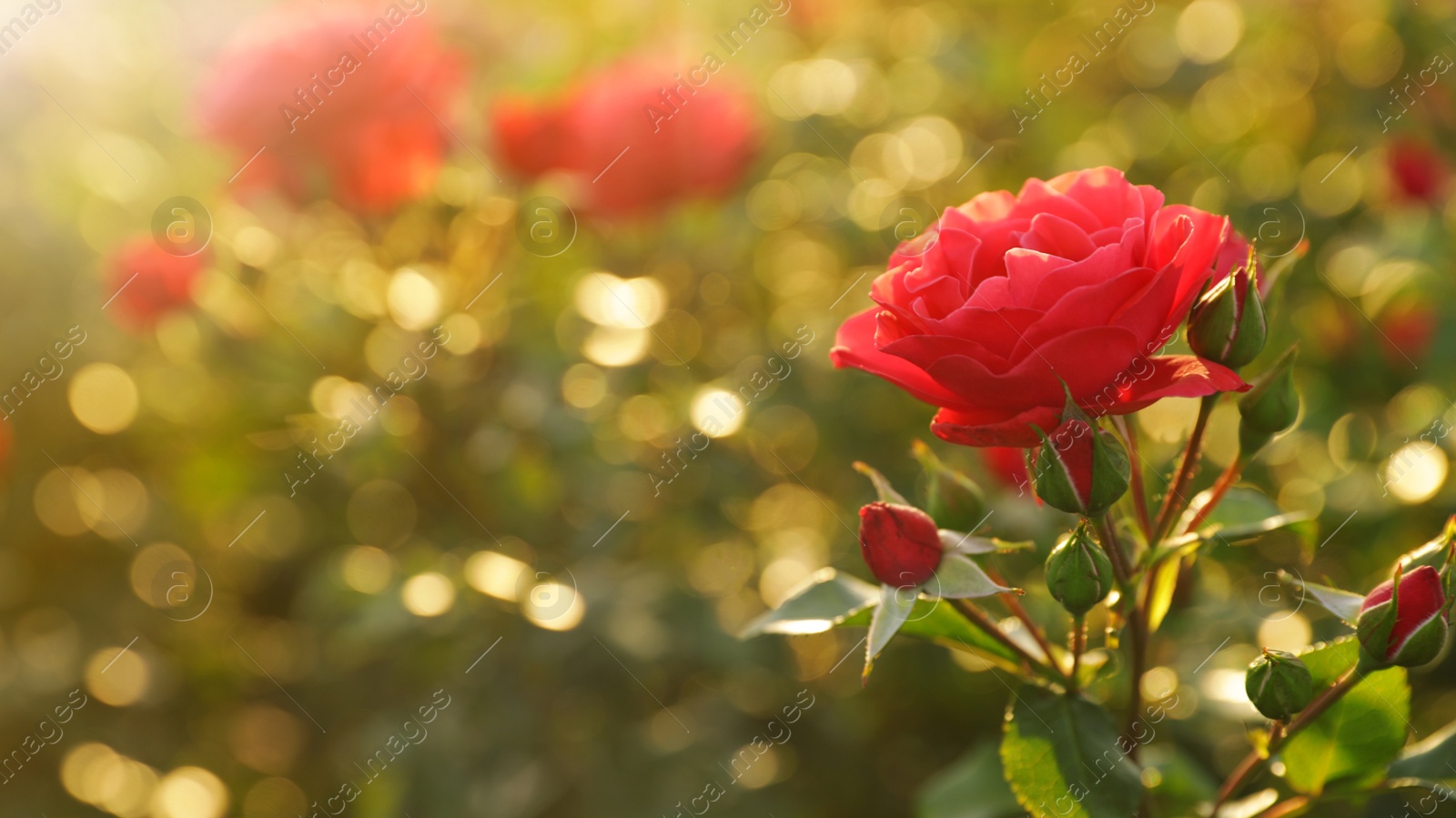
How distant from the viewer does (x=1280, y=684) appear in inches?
27.8

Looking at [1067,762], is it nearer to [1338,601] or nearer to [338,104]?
[1338,601]

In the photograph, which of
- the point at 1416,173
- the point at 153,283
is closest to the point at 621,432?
the point at 153,283

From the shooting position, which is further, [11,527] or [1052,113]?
[11,527]

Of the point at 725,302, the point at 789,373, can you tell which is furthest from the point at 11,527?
the point at 789,373

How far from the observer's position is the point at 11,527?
7.68 ft

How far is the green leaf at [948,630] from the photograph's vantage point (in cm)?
79

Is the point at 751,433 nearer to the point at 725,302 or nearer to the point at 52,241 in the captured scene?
the point at 725,302

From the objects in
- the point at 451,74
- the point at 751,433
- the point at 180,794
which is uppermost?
the point at 451,74

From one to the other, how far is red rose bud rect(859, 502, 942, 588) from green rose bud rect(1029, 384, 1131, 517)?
0.10 metres

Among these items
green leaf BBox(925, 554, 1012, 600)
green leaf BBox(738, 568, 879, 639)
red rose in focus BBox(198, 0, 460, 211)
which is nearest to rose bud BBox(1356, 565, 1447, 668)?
green leaf BBox(925, 554, 1012, 600)

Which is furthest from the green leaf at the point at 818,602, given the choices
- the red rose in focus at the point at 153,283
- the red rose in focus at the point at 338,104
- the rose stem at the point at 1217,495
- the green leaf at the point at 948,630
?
the red rose in focus at the point at 153,283

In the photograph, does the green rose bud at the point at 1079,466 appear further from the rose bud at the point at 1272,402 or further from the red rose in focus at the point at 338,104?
the red rose in focus at the point at 338,104

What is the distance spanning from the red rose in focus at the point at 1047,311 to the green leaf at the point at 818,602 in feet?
0.68

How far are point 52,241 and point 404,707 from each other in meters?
1.66
